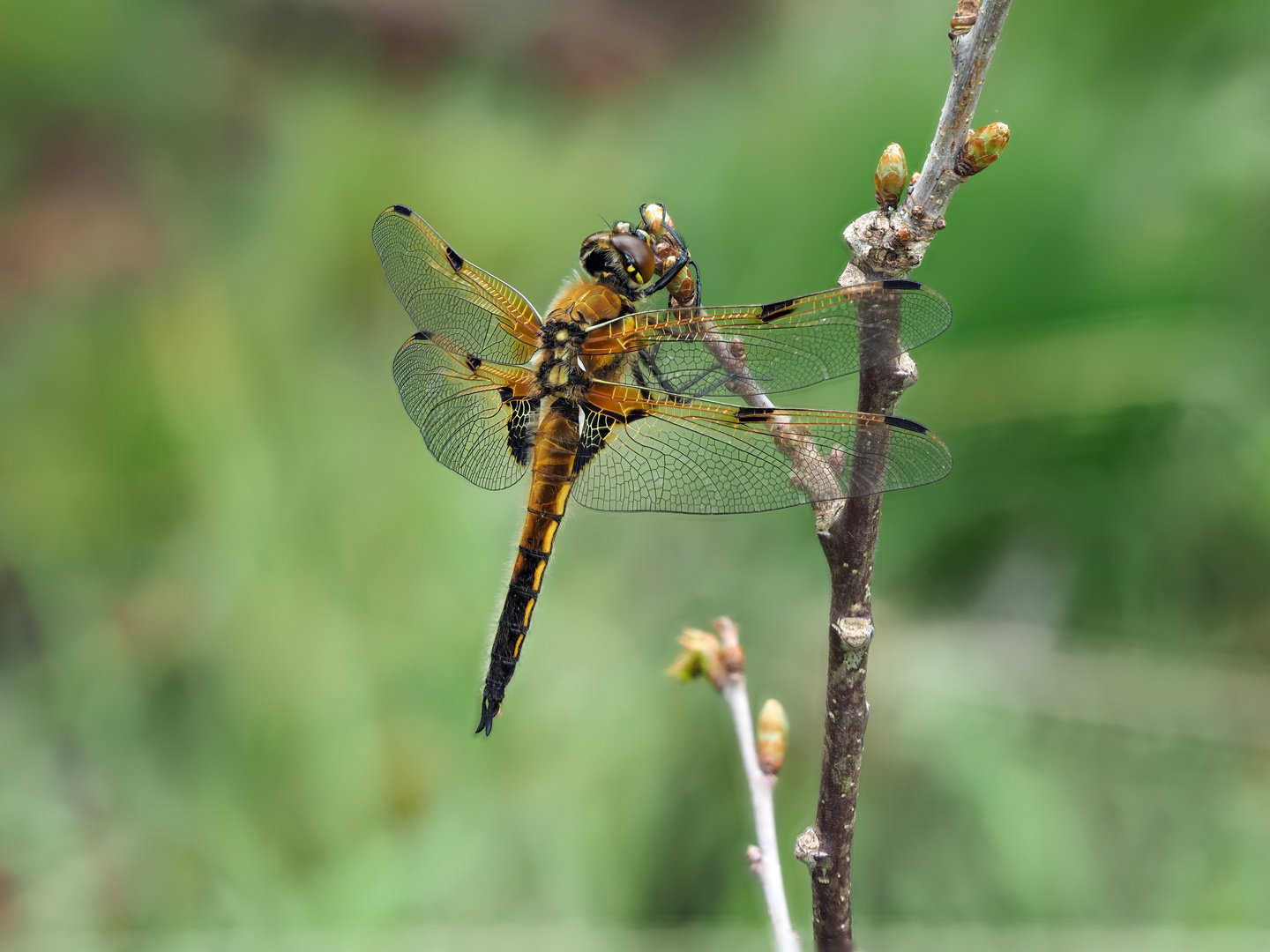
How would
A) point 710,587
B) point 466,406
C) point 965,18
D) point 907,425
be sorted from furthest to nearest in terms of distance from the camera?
point 710,587, point 466,406, point 907,425, point 965,18

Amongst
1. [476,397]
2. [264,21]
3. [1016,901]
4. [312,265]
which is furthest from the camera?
[264,21]

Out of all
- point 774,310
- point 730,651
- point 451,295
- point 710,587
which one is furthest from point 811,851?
point 710,587

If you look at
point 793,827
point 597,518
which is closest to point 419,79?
point 597,518

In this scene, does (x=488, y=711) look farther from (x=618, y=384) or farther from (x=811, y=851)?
(x=811, y=851)

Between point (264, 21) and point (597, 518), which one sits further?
point (264, 21)

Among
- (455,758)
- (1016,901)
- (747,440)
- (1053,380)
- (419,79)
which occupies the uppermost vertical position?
(419,79)

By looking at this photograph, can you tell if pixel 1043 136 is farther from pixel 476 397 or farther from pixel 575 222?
pixel 476 397

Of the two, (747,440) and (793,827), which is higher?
(747,440)
